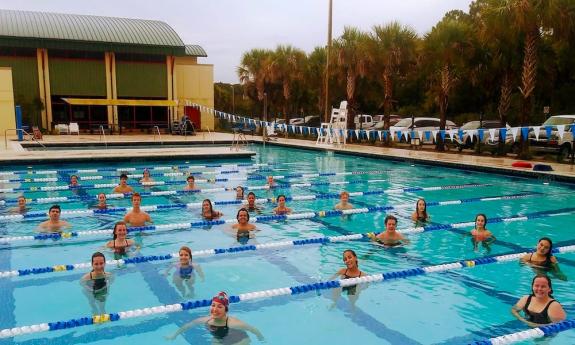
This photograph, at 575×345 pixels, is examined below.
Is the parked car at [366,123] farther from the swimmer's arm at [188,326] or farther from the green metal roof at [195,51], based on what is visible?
the swimmer's arm at [188,326]

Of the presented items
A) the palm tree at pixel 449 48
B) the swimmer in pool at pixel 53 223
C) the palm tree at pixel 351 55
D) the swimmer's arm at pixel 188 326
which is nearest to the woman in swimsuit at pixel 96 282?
the swimmer's arm at pixel 188 326

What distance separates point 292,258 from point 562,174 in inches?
450

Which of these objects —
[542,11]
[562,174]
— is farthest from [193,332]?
[542,11]

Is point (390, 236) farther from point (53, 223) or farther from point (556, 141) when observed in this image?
point (556, 141)

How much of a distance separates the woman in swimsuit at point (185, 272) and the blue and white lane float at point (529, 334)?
12.7 feet

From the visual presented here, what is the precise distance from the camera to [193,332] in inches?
216

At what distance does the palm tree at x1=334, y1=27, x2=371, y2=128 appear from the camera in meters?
28.2

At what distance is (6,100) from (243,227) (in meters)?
27.1

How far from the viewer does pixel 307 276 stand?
746 cm

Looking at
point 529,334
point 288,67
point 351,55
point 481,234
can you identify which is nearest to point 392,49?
point 351,55

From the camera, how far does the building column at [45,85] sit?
110 feet

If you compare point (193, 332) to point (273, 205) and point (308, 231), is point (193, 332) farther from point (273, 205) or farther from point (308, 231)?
point (273, 205)

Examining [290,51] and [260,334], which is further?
[290,51]

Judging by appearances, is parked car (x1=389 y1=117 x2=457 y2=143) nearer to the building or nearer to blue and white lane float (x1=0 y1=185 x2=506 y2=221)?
blue and white lane float (x1=0 y1=185 x2=506 y2=221)
